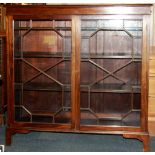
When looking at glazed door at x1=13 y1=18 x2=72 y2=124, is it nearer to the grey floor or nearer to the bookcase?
the bookcase

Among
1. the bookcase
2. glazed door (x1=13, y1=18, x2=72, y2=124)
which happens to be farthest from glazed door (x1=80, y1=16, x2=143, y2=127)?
glazed door (x1=13, y1=18, x2=72, y2=124)

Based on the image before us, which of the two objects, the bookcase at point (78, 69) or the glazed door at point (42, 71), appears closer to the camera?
the bookcase at point (78, 69)

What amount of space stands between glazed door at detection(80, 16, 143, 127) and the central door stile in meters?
0.05

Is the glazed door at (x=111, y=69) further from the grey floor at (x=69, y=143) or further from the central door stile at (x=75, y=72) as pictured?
the grey floor at (x=69, y=143)

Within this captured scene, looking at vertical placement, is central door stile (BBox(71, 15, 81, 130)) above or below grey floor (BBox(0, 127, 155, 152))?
above

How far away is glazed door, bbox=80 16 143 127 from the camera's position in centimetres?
234

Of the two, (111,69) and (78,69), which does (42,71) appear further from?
(111,69)

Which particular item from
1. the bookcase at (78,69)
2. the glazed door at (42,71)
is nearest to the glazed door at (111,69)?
the bookcase at (78,69)

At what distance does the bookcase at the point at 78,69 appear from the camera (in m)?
2.28

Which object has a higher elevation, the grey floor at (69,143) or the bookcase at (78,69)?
the bookcase at (78,69)

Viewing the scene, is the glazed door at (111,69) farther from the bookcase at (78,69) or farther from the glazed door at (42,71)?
the glazed door at (42,71)

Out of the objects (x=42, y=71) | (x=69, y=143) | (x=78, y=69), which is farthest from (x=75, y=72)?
(x=69, y=143)

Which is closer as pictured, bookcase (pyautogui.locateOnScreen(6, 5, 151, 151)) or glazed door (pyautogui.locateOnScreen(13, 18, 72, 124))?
bookcase (pyautogui.locateOnScreen(6, 5, 151, 151))

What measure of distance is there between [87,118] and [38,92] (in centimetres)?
53
